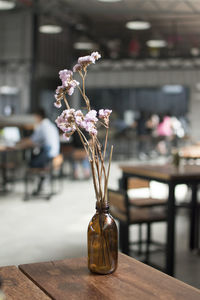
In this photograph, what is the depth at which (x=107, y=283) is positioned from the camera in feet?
5.47

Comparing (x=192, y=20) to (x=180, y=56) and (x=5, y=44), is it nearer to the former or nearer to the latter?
(x=180, y=56)

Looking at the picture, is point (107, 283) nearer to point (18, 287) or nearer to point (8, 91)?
point (18, 287)

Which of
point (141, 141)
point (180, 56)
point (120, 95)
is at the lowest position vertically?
point (141, 141)

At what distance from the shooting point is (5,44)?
14.0 metres

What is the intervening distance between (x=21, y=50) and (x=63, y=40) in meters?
2.03

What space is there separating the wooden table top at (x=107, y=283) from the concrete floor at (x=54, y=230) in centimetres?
212

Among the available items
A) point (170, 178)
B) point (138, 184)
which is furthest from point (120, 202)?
point (138, 184)

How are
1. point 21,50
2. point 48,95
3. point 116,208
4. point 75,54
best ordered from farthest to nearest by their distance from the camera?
point 75,54, point 48,95, point 21,50, point 116,208

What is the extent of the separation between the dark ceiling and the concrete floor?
580 centimetres

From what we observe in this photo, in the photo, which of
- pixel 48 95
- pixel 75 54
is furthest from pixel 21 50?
pixel 75 54

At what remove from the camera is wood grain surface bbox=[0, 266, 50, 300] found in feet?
5.03

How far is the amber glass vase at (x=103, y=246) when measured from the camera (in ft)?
5.79

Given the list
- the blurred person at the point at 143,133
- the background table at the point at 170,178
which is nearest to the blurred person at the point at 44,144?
the background table at the point at 170,178

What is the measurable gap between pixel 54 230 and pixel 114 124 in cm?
1196
